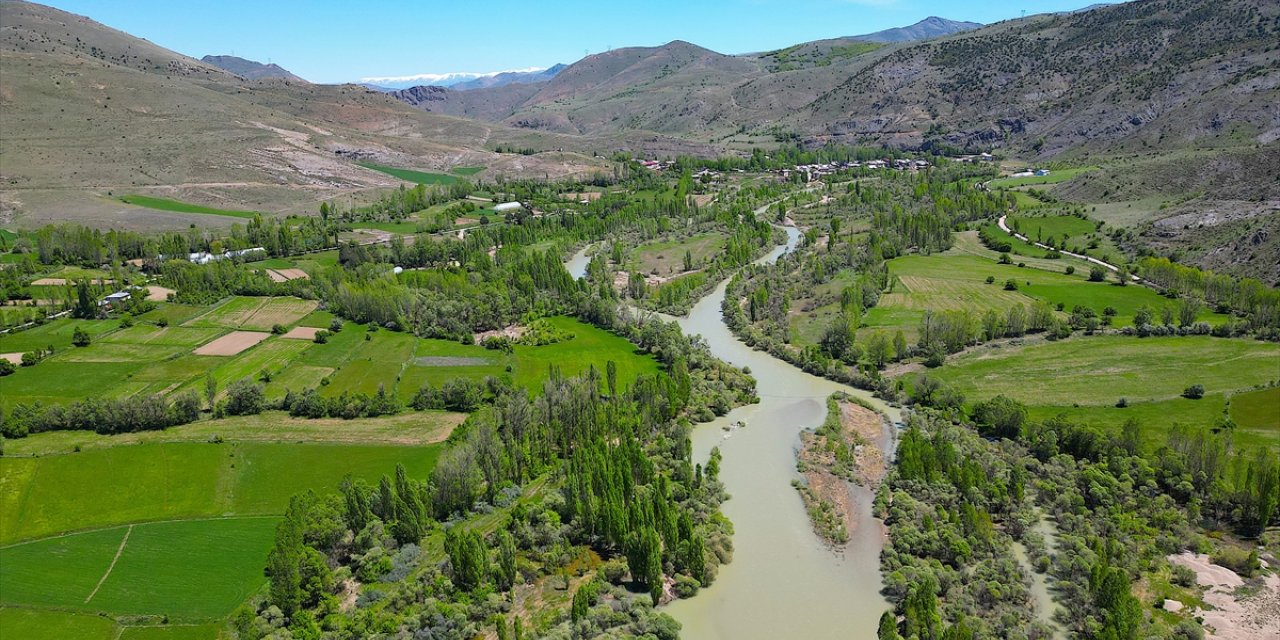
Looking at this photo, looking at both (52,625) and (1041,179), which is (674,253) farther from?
(1041,179)

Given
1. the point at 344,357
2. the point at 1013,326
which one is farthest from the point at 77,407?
the point at 1013,326

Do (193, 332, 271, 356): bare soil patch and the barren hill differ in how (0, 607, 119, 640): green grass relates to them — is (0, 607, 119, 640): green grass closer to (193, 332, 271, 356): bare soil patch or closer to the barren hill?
(193, 332, 271, 356): bare soil patch

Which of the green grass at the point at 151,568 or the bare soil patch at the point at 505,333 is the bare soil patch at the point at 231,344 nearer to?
the bare soil patch at the point at 505,333

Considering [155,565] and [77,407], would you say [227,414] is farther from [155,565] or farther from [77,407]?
[155,565]

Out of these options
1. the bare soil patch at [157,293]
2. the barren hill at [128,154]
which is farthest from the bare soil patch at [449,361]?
the barren hill at [128,154]

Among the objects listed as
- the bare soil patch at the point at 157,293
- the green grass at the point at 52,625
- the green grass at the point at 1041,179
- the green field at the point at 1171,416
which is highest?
the green grass at the point at 1041,179

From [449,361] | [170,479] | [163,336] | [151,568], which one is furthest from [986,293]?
[163,336]

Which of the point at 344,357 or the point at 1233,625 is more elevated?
the point at 344,357
